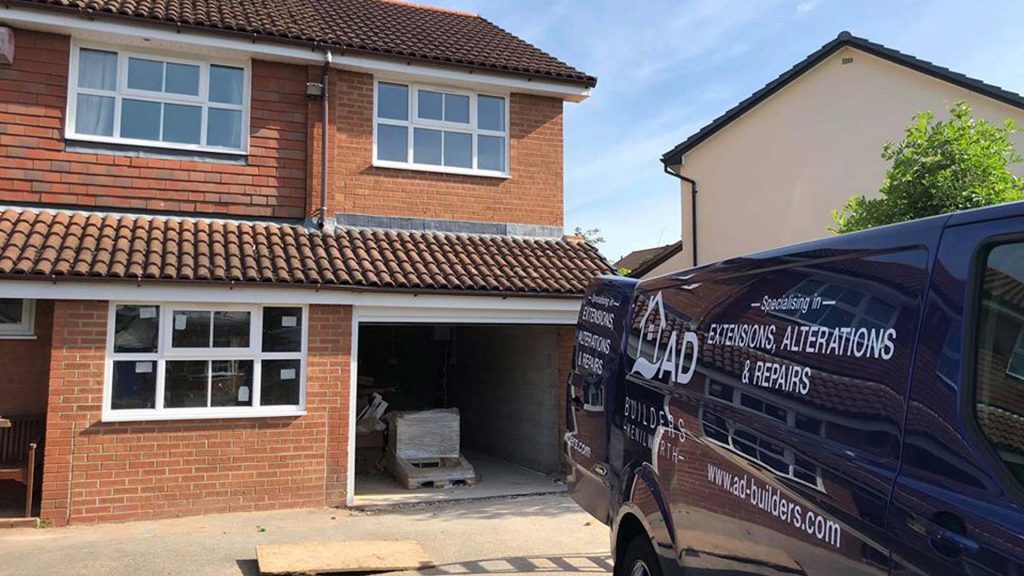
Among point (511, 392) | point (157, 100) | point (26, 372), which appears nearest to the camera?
point (26, 372)

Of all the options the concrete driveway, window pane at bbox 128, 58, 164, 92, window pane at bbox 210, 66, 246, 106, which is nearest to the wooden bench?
the concrete driveway

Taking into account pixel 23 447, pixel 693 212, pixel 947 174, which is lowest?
pixel 23 447

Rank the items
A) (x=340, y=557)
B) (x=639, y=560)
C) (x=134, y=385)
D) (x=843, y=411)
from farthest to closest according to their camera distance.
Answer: (x=134, y=385), (x=340, y=557), (x=639, y=560), (x=843, y=411)

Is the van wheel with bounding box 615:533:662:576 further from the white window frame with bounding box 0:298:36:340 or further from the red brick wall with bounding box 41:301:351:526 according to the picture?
the white window frame with bounding box 0:298:36:340

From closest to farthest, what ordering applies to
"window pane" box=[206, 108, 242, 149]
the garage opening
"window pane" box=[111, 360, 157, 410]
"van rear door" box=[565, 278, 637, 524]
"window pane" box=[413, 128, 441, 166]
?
"van rear door" box=[565, 278, 637, 524], "window pane" box=[111, 360, 157, 410], "window pane" box=[206, 108, 242, 149], the garage opening, "window pane" box=[413, 128, 441, 166]

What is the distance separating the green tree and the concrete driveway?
4300 mm

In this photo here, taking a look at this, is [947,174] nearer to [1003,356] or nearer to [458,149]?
[1003,356]

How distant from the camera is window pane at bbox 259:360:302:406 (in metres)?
8.77

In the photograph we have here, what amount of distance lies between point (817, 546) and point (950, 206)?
523 centimetres

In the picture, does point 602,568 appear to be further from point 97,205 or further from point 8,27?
point 8,27

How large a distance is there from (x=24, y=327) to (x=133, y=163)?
2.38 meters

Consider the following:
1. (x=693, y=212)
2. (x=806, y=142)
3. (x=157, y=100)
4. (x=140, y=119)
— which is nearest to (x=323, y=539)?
(x=140, y=119)

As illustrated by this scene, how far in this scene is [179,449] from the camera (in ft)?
27.3

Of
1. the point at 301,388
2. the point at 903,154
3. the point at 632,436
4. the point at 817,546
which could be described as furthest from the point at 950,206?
the point at 301,388
